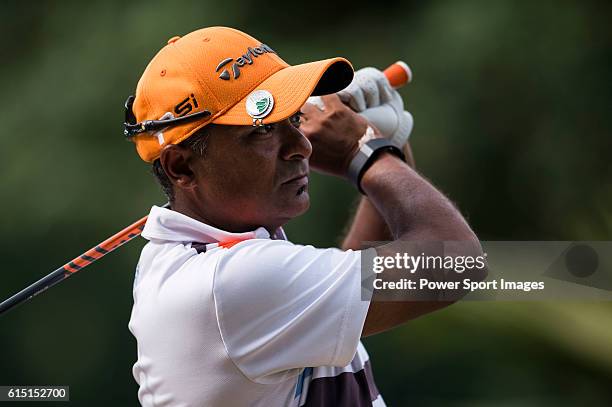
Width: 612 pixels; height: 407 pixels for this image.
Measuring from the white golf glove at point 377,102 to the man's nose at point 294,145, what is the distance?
0.22 meters

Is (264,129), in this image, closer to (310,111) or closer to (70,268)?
(310,111)

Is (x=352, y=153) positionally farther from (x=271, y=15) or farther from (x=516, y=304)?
(x=271, y=15)

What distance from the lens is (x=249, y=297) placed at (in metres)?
1.69

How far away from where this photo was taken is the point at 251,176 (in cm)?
189

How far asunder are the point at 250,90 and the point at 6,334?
3764 millimetres

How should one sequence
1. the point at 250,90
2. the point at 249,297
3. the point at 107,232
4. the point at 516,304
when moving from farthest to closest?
the point at 107,232 → the point at 516,304 → the point at 250,90 → the point at 249,297

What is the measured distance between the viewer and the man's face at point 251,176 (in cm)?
189

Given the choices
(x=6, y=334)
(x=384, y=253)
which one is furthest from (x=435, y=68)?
(x=384, y=253)

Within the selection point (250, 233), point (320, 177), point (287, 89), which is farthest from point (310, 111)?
point (320, 177)

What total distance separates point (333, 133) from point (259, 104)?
0.96ft

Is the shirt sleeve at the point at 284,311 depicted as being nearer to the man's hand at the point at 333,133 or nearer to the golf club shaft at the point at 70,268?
the man's hand at the point at 333,133

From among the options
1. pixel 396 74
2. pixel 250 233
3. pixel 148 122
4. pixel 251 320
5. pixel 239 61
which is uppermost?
pixel 396 74

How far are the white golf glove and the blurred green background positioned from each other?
2.67 metres

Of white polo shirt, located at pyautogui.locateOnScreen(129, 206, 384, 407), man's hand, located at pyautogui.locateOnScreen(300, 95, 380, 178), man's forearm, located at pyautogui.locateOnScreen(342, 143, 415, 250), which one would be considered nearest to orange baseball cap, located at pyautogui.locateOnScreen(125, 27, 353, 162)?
man's hand, located at pyautogui.locateOnScreen(300, 95, 380, 178)
